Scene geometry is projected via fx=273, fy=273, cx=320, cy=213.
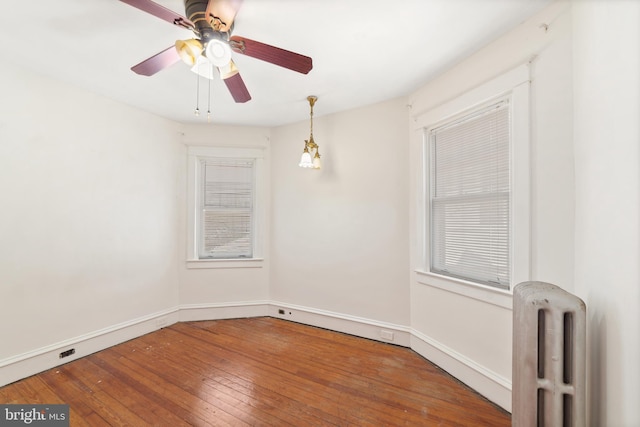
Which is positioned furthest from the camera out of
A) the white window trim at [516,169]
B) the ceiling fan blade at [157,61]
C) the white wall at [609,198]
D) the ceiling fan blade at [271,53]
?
the white window trim at [516,169]

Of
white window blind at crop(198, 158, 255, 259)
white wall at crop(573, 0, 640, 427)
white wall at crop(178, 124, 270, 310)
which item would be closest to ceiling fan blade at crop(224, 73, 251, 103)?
white wall at crop(178, 124, 270, 310)

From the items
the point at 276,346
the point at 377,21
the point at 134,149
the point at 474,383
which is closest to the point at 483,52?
the point at 377,21

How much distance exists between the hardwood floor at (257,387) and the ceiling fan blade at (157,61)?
2.28m

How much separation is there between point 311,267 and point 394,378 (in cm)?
155

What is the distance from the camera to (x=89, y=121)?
2.71 metres

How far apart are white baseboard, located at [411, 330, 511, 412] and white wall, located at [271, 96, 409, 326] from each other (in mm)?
286

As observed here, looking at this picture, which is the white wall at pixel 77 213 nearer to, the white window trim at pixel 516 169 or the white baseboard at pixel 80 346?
the white baseboard at pixel 80 346

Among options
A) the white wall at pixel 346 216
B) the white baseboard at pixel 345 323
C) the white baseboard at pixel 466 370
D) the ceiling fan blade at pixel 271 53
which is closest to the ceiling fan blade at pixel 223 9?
the ceiling fan blade at pixel 271 53

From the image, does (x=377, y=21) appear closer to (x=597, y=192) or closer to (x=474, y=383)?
(x=597, y=192)

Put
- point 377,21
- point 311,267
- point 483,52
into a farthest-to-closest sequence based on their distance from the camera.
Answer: point 311,267 → point 483,52 → point 377,21

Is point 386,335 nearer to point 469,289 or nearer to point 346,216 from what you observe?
point 469,289

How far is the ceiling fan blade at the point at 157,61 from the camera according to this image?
1642mm

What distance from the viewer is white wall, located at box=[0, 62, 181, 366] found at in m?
2.23

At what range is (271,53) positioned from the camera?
5.26 ft
